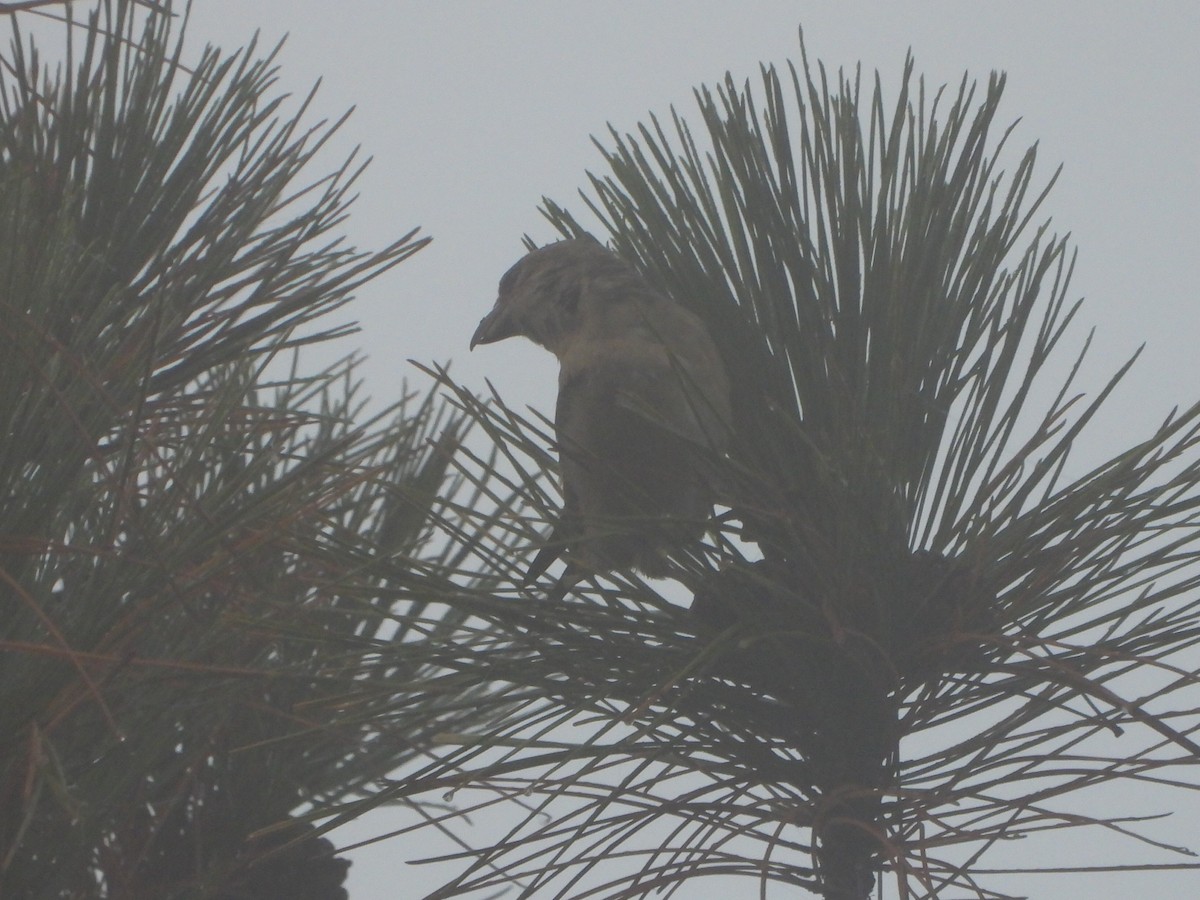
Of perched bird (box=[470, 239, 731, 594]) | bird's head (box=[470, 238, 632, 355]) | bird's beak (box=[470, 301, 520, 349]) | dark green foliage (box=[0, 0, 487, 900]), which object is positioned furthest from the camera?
bird's beak (box=[470, 301, 520, 349])

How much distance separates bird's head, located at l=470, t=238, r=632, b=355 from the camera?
5.97ft

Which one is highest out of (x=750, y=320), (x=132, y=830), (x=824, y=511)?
(x=750, y=320)

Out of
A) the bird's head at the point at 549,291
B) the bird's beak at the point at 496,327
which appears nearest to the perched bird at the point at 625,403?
the bird's head at the point at 549,291

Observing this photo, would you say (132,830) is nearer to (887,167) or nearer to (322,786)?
(322,786)

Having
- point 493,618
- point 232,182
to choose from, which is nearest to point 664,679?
point 493,618

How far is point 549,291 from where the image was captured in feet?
6.16

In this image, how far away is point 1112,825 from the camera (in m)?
1.10

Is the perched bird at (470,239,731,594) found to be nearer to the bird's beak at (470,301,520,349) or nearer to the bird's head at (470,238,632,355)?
the bird's head at (470,238,632,355)

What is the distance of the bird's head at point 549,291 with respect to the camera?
1819 mm

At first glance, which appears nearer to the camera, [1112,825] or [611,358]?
[1112,825]

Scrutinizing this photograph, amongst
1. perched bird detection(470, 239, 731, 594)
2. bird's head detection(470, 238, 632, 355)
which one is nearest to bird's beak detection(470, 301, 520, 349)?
bird's head detection(470, 238, 632, 355)

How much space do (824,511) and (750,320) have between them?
30 cm

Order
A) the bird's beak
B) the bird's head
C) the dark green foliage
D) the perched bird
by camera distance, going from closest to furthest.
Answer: the dark green foliage → the perched bird → the bird's head → the bird's beak

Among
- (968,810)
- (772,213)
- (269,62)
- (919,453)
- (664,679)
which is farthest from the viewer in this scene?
(269,62)
